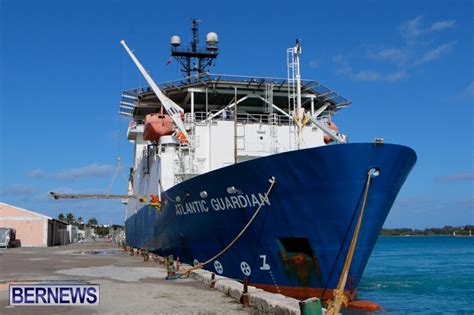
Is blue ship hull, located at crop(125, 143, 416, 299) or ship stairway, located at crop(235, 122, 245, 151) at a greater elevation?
ship stairway, located at crop(235, 122, 245, 151)

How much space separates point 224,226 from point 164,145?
6467 mm

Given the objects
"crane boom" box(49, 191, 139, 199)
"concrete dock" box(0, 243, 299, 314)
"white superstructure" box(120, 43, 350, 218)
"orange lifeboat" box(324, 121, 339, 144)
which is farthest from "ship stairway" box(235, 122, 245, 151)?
"crane boom" box(49, 191, 139, 199)

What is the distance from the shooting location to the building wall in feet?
155

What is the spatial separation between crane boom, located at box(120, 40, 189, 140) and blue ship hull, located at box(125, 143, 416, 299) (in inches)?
173

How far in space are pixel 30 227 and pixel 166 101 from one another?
110ft

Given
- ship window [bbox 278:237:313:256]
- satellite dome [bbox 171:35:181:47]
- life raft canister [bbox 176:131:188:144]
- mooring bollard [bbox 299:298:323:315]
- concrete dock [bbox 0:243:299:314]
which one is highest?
satellite dome [bbox 171:35:181:47]

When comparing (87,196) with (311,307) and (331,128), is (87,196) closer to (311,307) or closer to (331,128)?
(331,128)

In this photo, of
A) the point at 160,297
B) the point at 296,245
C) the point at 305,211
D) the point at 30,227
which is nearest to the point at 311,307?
the point at 160,297

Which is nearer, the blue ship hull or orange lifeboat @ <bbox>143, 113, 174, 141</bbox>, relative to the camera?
the blue ship hull

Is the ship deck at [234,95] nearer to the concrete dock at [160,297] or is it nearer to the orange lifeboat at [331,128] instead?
the orange lifeboat at [331,128]

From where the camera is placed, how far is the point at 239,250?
556 inches

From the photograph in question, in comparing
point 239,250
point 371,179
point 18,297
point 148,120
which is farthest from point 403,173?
point 148,120

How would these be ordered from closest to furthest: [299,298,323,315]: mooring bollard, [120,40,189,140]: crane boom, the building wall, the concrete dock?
[299,298,323,315]: mooring bollard, the concrete dock, [120,40,189,140]: crane boom, the building wall

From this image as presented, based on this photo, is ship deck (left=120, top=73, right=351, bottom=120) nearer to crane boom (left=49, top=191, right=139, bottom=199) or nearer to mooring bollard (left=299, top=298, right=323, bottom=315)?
crane boom (left=49, top=191, right=139, bottom=199)
